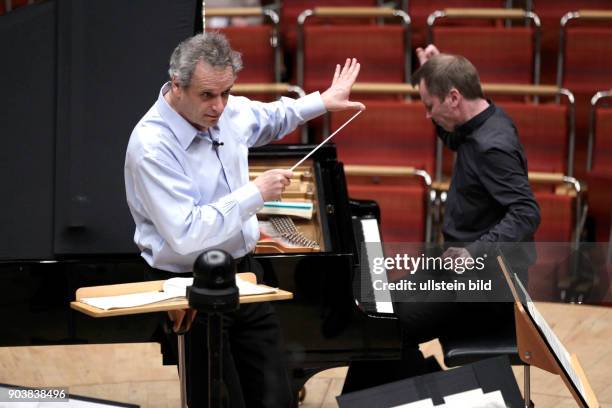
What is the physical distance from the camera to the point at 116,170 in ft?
9.35

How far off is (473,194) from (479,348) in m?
0.54

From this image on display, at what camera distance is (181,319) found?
6.71 ft

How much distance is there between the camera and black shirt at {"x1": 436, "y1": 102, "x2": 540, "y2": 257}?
10.1 ft

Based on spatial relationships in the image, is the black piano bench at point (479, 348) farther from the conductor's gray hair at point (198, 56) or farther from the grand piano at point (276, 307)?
the conductor's gray hair at point (198, 56)

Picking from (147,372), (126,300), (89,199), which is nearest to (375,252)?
(89,199)

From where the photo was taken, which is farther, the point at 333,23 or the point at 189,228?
the point at 333,23

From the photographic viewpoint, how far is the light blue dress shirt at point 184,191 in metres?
2.35

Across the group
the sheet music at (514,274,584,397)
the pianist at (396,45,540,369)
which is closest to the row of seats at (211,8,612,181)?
the pianist at (396,45,540,369)

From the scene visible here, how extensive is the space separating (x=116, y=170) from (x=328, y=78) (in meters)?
2.41

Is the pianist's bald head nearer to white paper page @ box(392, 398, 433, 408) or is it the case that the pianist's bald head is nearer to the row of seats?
white paper page @ box(392, 398, 433, 408)

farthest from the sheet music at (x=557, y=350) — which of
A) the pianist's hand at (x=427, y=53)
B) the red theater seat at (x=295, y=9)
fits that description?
the red theater seat at (x=295, y=9)

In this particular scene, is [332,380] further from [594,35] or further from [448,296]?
[594,35]

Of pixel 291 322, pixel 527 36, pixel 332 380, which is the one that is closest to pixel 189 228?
pixel 291 322

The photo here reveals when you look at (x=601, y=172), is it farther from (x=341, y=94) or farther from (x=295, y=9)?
(x=341, y=94)
